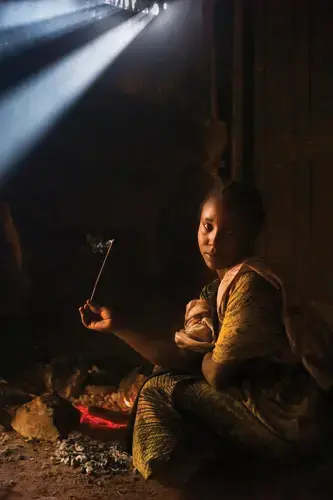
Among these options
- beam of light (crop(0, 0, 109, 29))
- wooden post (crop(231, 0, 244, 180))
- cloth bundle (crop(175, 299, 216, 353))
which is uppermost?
beam of light (crop(0, 0, 109, 29))

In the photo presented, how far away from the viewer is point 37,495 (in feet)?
5.48

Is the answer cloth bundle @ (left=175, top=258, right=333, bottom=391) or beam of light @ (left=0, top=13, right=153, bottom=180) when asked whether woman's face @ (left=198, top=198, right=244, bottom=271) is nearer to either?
cloth bundle @ (left=175, top=258, right=333, bottom=391)

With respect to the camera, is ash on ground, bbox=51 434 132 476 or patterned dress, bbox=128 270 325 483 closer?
patterned dress, bbox=128 270 325 483

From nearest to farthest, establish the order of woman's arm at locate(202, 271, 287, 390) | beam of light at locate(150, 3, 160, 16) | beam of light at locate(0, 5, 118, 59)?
1. woman's arm at locate(202, 271, 287, 390)
2. beam of light at locate(150, 3, 160, 16)
3. beam of light at locate(0, 5, 118, 59)

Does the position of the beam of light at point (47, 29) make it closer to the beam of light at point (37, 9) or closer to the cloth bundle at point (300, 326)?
the beam of light at point (37, 9)

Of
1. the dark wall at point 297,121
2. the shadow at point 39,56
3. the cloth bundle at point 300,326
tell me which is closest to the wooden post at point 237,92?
the dark wall at point 297,121

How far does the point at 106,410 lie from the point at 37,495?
0.48 metres

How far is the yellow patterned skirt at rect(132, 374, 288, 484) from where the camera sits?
1.54m

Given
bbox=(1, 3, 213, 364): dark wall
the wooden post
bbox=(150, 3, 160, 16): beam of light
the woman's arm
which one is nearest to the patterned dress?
the woman's arm

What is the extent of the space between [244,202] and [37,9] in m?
1.08

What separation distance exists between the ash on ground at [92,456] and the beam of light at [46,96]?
101 centimetres

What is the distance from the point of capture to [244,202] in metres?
1.60

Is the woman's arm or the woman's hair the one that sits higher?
the woman's hair

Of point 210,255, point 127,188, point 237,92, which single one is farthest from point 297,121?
point 127,188
